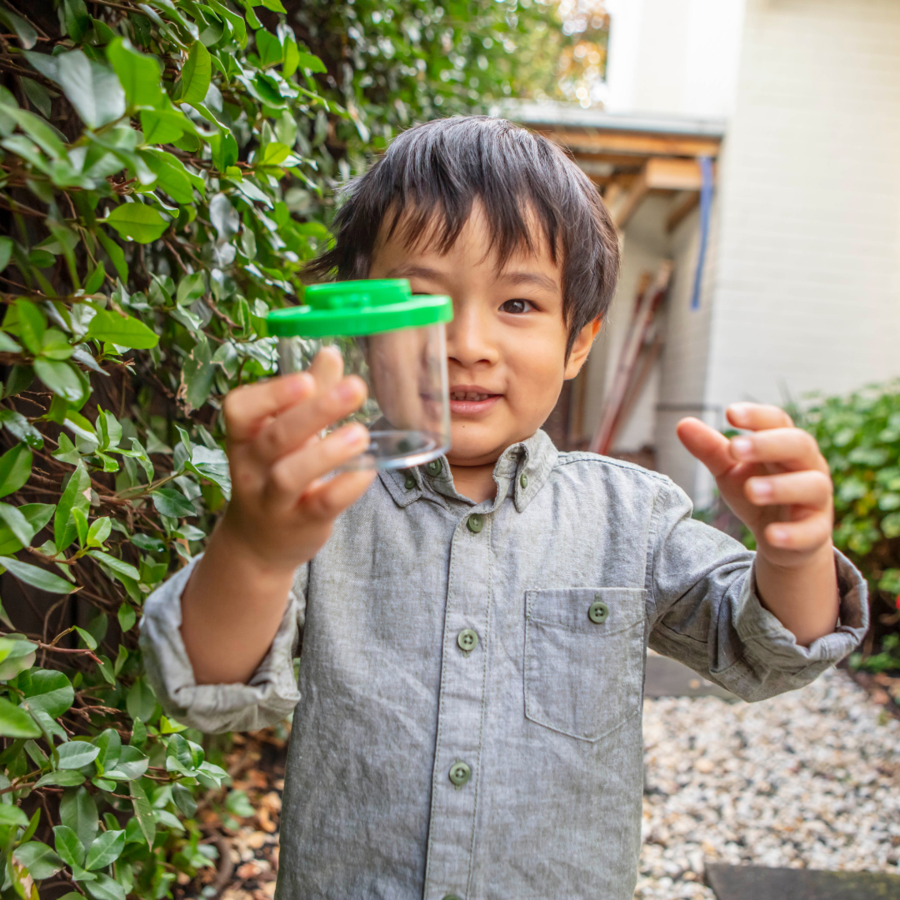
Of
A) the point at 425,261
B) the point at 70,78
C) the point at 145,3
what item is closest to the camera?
the point at 70,78

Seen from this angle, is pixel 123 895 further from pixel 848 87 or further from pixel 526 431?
pixel 848 87

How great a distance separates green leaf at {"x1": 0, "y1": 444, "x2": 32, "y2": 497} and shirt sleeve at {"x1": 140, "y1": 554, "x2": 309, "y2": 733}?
0.18 m

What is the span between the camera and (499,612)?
44.3 inches

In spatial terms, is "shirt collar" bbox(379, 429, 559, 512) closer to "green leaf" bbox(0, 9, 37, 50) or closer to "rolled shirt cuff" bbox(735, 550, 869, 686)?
"rolled shirt cuff" bbox(735, 550, 869, 686)

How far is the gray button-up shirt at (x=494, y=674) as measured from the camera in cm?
104

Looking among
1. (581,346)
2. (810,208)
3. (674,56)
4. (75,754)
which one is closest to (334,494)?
(75,754)

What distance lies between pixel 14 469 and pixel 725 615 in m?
0.91

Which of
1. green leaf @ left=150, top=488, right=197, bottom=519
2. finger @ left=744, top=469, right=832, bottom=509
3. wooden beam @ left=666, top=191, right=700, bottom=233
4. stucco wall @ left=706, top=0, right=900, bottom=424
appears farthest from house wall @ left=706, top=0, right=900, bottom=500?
green leaf @ left=150, top=488, right=197, bottom=519

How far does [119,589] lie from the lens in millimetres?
1154

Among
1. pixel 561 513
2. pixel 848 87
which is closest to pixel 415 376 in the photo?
pixel 561 513

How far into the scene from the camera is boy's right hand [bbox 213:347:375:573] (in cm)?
66

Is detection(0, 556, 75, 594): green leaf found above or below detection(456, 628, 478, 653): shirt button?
above

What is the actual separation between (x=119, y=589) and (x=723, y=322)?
16.6 ft

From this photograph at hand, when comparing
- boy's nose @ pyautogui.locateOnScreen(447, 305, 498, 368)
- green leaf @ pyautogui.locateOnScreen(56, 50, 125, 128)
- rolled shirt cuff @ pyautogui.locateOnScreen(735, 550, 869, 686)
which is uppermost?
green leaf @ pyautogui.locateOnScreen(56, 50, 125, 128)
